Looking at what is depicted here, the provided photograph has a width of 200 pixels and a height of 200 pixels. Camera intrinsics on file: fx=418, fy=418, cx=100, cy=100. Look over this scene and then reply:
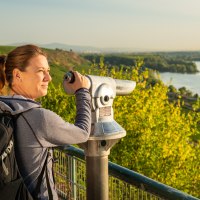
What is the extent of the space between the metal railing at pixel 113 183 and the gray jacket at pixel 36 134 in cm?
59

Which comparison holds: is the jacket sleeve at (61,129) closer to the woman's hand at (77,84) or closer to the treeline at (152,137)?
the woman's hand at (77,84)

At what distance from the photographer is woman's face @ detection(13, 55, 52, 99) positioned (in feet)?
7.72

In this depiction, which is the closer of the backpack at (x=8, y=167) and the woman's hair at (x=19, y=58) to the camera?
the backpack at (x=8, y=167)

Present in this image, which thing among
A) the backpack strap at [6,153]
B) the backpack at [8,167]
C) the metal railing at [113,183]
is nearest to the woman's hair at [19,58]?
the backpack at [8,167]

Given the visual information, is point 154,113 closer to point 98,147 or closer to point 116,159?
point 116,159

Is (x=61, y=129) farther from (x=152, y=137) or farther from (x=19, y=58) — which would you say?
(x=152, y=137)

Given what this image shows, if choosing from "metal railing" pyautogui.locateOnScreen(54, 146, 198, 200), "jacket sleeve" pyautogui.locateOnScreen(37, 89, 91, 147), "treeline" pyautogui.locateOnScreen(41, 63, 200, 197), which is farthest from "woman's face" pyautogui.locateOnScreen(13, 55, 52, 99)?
"treeline" pyautogui.locateOnScreen(41, 63, 200, 197)

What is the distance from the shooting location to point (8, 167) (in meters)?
2.12

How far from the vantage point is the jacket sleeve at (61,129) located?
218 cm

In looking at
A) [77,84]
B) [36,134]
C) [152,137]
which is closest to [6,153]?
[36,134]

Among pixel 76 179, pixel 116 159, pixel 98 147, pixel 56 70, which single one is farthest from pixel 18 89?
pixel 56 70

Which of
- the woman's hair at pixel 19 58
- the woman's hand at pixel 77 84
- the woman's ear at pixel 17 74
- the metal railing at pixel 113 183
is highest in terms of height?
the woman's hair at pixel 19 58

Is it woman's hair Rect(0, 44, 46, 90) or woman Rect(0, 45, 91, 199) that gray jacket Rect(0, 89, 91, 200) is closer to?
woman Rect(0, 45, 91, 199)

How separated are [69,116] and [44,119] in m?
14.7
